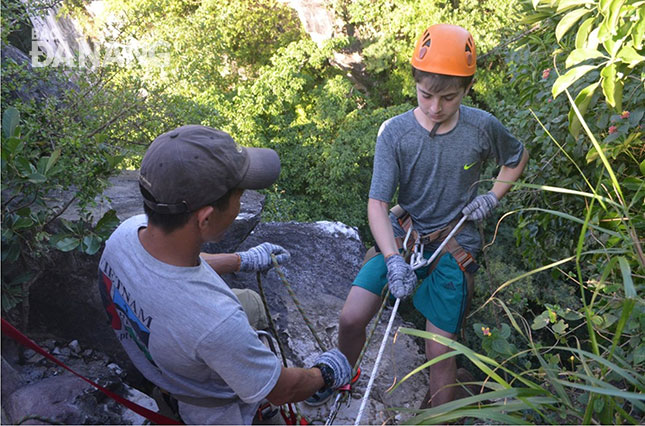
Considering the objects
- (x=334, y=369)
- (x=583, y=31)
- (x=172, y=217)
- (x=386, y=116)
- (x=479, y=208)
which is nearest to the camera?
(x=172, y=217)

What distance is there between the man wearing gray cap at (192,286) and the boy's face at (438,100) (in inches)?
42.0

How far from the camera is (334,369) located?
2.05 meters

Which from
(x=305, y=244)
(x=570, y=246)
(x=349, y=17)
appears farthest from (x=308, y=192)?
(x=570, y=246)

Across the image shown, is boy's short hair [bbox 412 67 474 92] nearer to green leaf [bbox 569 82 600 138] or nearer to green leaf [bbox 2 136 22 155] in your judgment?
green leaf [bbox 569 82 600 138]

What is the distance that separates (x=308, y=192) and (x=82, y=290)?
916cm

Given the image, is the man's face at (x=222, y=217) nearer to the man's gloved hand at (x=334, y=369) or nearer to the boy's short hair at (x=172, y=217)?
the boy's short hair at (x=172, y=217)

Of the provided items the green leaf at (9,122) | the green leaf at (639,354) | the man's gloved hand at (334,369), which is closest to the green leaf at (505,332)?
the green leaf at (639,354)

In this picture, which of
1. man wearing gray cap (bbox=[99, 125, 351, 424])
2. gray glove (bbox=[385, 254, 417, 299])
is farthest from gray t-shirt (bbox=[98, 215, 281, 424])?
gray glove (bbox=[385, 254, 417, 299])

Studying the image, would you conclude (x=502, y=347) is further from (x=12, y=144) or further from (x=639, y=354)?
(x=12, y=144)

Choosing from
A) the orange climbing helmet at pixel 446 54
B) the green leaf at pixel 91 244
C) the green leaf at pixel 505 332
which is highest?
the orange climbing helmet at pixel 446 54

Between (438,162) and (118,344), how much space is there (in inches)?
74.5

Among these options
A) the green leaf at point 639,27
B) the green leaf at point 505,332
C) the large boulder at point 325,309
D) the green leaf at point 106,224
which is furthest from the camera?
the large boulder at point 325,309

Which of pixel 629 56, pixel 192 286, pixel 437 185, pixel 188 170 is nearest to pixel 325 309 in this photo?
pixel 437 185

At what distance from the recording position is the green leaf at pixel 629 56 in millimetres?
1635
